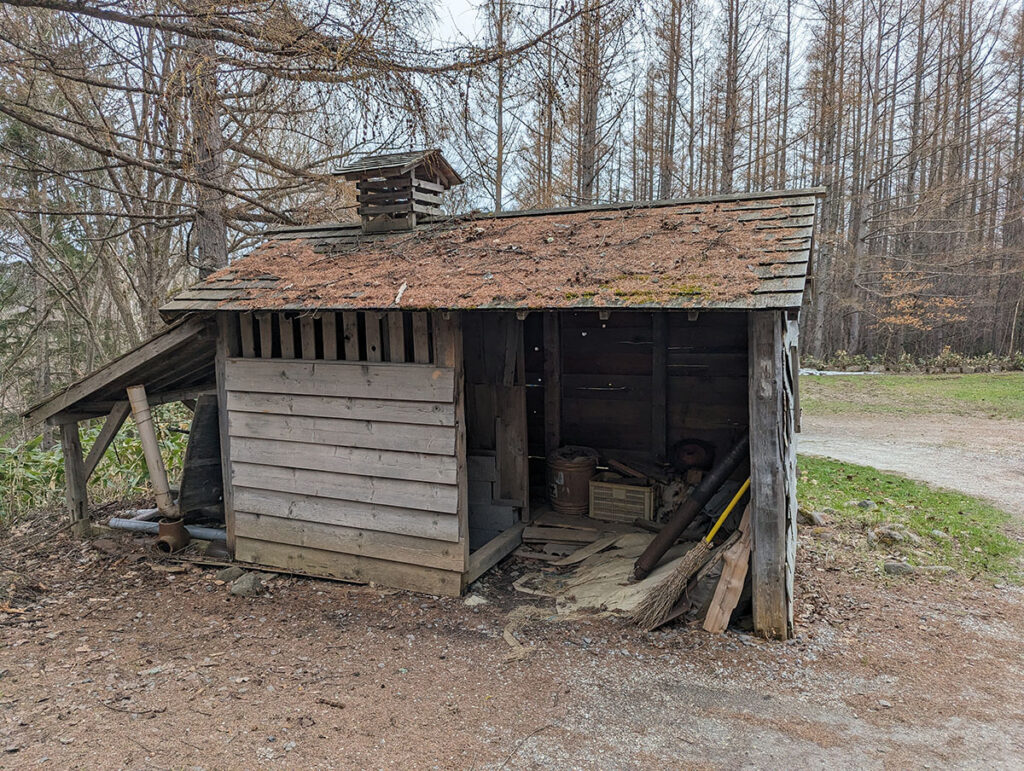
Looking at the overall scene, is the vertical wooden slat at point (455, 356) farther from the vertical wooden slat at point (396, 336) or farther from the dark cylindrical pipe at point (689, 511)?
the dark cylindrical pipe at point (689, 511)

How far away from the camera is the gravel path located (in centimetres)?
910

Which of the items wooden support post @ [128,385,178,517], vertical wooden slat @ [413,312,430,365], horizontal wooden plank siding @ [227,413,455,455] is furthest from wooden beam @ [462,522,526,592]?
wooden support post @ [128,385,178,517]

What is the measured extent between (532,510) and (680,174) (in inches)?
591

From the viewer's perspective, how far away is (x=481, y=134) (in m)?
7.80

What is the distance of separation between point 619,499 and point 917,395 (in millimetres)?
13349

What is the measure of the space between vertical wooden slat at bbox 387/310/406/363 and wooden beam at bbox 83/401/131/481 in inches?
131

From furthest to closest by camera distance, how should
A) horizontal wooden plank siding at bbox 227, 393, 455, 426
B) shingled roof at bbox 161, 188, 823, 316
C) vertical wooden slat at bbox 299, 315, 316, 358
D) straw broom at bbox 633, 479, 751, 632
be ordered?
vertical wooden slat at bbox 299, 315, 316, 358 → horizontal wooden plank siding at bbox 227, 393, 455, 426 → straw broom at bbox 633, 479, 751, 632 → shingled roof at bbox 161, 188, 823, 316

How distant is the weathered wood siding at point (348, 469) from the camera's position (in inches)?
226

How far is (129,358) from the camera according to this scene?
6477 millimetres

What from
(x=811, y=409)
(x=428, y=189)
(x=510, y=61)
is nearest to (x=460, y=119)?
(x=510, y=61)

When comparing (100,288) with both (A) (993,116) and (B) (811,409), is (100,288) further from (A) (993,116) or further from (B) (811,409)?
(A) (993,116)

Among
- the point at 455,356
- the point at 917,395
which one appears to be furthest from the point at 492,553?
the point at 917,395

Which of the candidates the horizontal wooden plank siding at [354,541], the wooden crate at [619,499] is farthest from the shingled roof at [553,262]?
the wooden crate at [619,499]

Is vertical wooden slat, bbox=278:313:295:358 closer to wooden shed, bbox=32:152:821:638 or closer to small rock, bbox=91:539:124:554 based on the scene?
wooden shed, bbox=32:152:821:638
